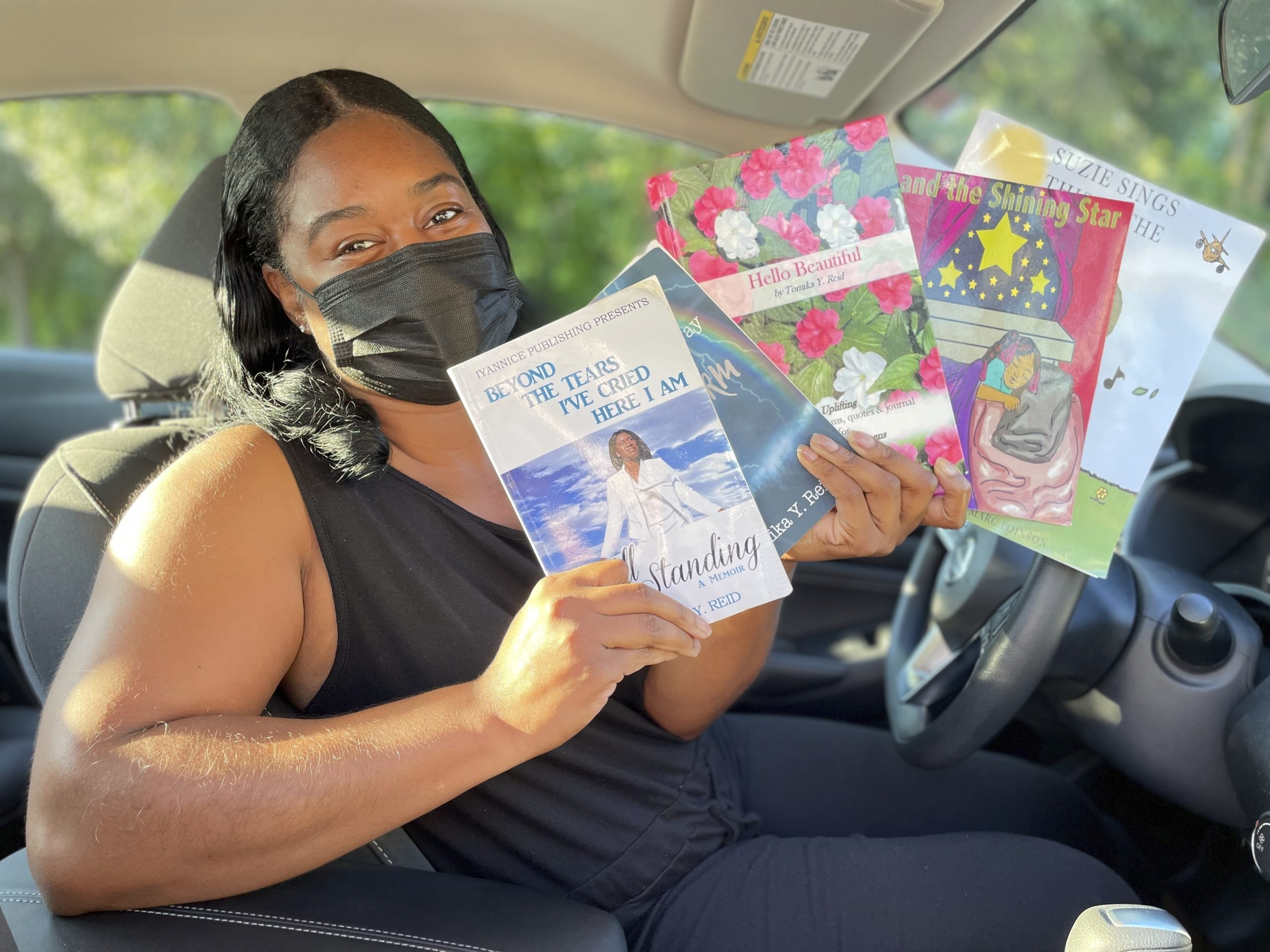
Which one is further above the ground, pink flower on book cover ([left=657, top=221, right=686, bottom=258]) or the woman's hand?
pink flower on book cover ([left=657, top=221, right=686, bottom=258])

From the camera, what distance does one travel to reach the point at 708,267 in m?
1.21

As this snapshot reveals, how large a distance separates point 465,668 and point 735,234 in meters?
0.68

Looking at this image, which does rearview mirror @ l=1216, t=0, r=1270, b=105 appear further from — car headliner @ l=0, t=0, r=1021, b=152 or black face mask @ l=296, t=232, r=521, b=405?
black face mask @ l=296, t=232, r=521, b=405

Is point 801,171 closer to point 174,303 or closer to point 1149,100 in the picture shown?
point 174,303

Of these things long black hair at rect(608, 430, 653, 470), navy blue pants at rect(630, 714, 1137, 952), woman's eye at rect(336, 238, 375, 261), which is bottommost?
navy blue pants at rect(630, 714, 1137, 952)

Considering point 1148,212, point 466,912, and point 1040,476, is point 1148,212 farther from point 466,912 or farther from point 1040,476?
point 466,912

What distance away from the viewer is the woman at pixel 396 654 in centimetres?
106

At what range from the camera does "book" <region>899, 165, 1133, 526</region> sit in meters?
1.29

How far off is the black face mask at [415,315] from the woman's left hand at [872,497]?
0.48 metres

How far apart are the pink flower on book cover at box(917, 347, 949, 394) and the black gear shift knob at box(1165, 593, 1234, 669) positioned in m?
0.60

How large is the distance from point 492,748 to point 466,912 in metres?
0.18

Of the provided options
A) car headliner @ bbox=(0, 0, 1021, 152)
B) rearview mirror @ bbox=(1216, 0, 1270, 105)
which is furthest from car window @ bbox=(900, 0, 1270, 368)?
rearview mirror @ bbox=(1216, 0, 1270, 105)

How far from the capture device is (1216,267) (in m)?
1.33

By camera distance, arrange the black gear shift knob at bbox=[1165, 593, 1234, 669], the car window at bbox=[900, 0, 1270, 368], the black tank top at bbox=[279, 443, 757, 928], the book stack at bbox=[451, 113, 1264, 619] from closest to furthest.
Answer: the book stack at bbox=[451, 113, 1264, 619] → the black tank top at bbox=[279, 443, 757, 928] → the black gear shift knob at bbox=[1165, 593, 1234, 669] → the car window at bbox=[900, 0, 1270, 368]
